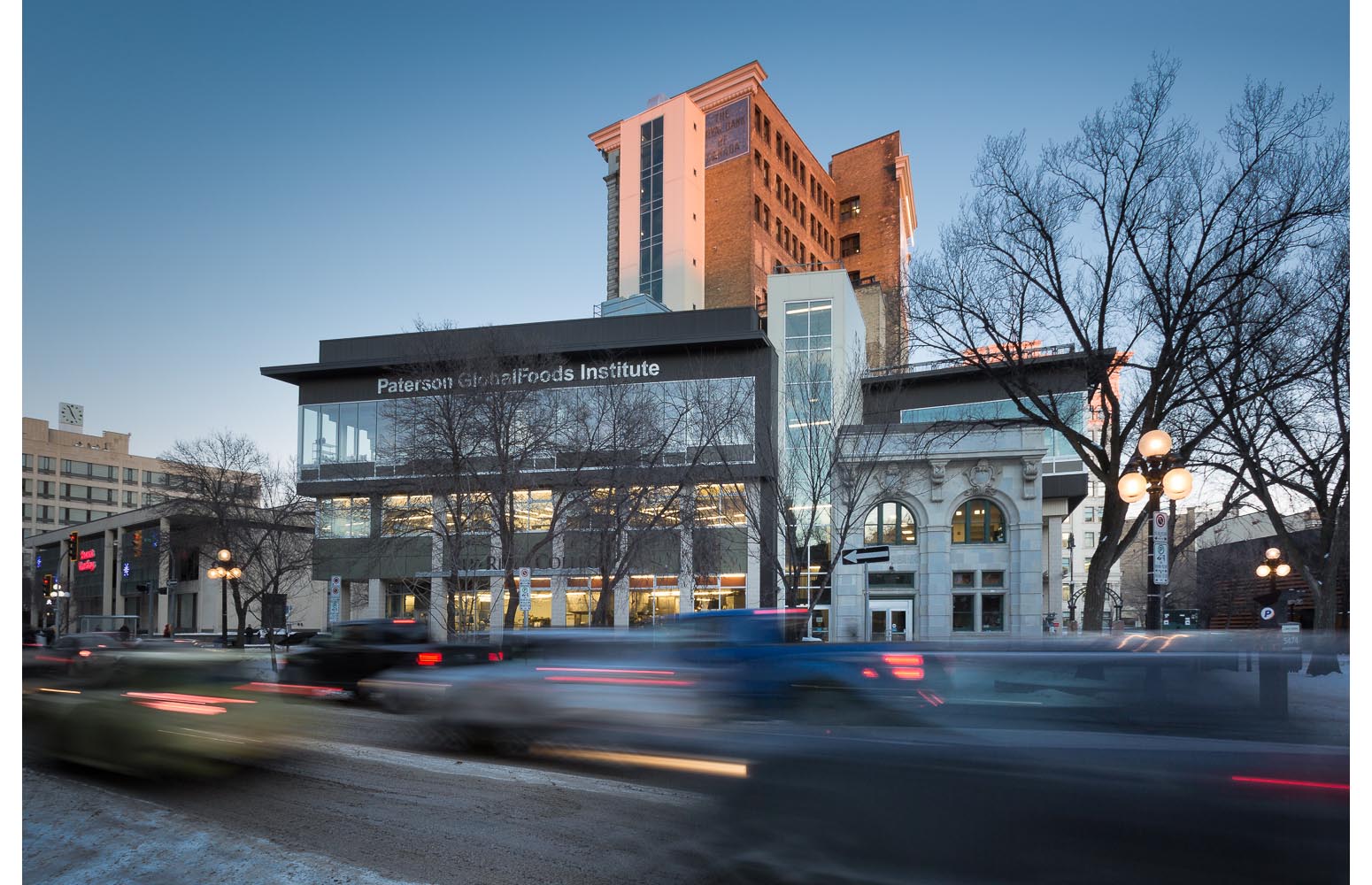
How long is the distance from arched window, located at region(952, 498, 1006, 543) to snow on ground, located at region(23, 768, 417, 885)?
32.5 meters

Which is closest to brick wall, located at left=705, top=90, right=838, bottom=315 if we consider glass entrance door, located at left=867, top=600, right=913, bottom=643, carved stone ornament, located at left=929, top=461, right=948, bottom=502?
carved stone ornament, located at left=929, top=461, right=948, bottom=502

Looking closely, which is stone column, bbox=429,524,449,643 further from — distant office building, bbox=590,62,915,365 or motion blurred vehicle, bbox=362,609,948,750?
motion blurred vehicle, bbox=362,609,948,750

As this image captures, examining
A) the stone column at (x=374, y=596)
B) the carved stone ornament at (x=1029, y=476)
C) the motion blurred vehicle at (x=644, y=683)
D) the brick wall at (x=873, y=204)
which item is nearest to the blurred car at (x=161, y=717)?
the motion blurred vehicle at (x=644, y=683)

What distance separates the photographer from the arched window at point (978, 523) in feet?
117

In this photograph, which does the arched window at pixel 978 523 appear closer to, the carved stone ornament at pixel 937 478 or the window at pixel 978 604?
the carved stone ornament at pixel 937 478

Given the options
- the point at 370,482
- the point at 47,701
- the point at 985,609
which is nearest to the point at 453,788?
the point at 47,701

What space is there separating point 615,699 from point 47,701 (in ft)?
21.6

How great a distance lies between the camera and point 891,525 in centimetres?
3716

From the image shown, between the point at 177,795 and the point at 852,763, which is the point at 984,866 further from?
the point at 177,795

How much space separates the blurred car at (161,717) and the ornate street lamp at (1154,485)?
11.7m

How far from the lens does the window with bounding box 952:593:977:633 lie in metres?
35.9

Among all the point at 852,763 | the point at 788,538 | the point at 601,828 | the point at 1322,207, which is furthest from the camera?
the point at 788,538

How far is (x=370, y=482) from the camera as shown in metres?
32.4

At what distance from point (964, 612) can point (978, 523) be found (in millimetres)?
3769
